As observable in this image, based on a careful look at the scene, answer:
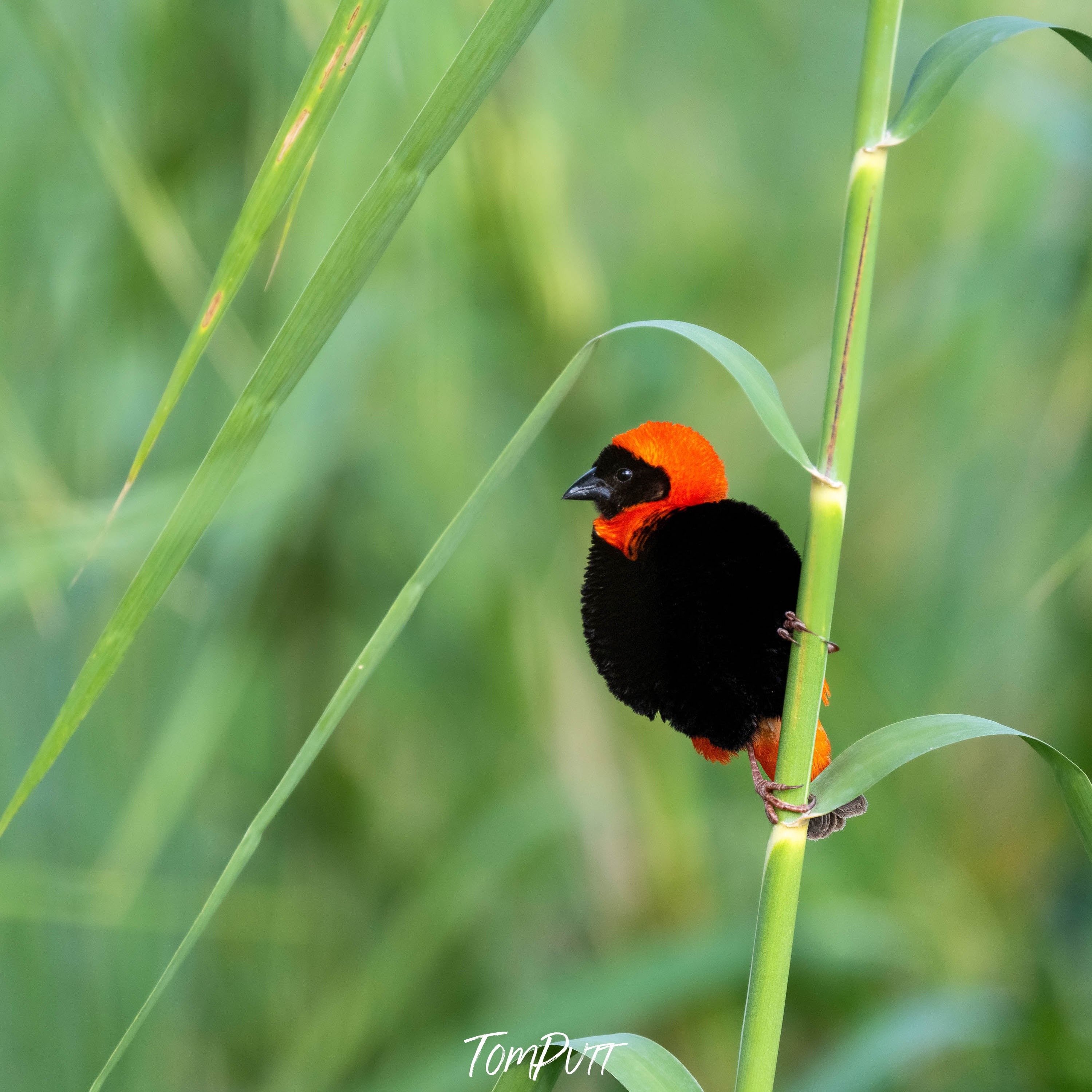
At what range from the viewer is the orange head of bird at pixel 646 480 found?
69 centimetres

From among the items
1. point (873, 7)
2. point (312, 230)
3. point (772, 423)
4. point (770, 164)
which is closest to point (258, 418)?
point (772, 423)

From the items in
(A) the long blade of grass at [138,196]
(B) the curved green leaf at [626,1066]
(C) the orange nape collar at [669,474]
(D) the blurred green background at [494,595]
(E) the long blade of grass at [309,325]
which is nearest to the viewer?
(E) the long blade of grass at [309,325]

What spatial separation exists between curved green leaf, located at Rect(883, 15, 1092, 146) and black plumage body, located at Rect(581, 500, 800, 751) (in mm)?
235

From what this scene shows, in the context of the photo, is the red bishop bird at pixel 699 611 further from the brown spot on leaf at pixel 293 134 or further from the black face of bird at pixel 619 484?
the brown spot on leaf at pixel 293 134

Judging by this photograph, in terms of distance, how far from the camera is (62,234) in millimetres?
1424

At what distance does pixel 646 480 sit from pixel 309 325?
348mm

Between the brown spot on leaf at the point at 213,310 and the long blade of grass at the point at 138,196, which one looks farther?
the long blade of grass at the point at 138,196

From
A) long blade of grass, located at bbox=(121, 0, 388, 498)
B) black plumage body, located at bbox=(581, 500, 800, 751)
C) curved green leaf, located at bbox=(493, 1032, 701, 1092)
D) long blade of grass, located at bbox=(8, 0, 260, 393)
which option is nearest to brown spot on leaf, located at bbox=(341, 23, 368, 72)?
long blade of grass, located at bbox=(121, 0, 388, 498)

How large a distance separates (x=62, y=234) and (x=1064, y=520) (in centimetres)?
151

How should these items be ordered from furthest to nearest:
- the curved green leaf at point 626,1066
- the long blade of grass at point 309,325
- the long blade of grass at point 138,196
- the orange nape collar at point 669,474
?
the long blade of grass at point 138,196 → the orange nape collar at point 669,474 → the curved green leaf at point 626,1066 → the long blade of grass at point 309,325

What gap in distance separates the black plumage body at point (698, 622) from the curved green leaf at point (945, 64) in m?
0.23

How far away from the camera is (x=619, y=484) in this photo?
75 centimetres

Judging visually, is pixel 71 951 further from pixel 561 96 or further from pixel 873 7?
pixel 873 7

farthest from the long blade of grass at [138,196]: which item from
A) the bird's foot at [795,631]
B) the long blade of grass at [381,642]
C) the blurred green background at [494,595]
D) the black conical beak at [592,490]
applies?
the bird's foot at [795,631]
